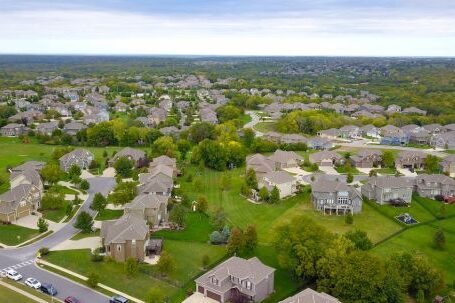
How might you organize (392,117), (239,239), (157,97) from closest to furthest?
(239,239)
(392,117)
(157,97)

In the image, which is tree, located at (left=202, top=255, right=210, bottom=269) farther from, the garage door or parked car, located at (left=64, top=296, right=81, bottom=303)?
parked car, located at (left=64, top=296, right=81, bottom=303)

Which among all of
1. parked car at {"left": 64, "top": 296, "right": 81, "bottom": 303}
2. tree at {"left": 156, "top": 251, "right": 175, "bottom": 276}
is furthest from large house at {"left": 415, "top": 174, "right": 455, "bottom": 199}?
parked car at {"left": 64, "top": 296, "right": 81, "bottom": 303}

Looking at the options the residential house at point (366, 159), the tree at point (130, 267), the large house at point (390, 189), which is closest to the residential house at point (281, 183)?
the large house at point (390, 189)

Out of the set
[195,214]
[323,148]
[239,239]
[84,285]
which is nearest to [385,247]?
[239,239]

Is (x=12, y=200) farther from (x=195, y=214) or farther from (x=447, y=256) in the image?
(x=447, y=256)

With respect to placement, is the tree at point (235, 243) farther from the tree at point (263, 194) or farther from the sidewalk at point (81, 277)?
the tree at point (263, 194)

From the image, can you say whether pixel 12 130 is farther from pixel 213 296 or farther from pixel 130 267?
pixel 213 296
